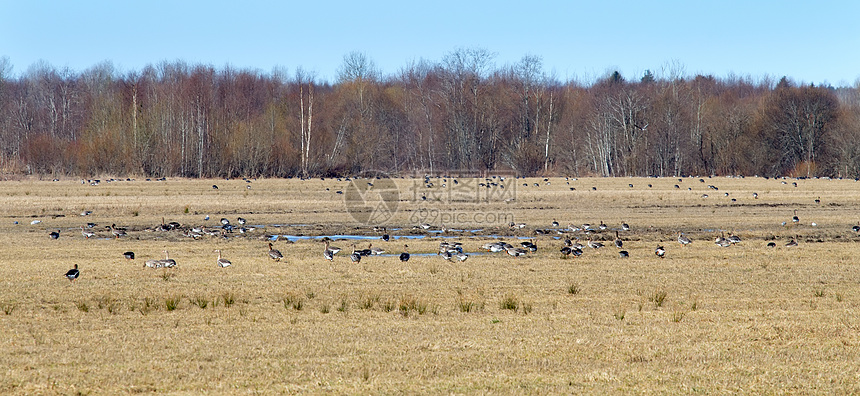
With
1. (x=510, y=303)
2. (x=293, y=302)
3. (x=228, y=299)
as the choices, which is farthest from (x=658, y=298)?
(x=228, y=299)

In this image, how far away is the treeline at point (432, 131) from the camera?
68125mm

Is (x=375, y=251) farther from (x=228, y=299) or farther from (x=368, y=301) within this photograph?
(x=228, y=299)

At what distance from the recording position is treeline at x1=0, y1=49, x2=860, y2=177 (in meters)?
68.1

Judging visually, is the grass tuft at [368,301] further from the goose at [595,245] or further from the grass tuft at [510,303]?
the goose at [595,245]

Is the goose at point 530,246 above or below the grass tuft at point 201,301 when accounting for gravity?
above

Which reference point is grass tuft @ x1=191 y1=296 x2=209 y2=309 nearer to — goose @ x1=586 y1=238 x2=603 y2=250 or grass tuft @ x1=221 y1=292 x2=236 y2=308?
grass tuft @ x1=221 y1=292 x2=236 y2=308

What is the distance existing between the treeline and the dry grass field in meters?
40.8

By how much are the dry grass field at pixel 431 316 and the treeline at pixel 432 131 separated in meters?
40.8

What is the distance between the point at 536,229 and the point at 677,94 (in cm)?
6349

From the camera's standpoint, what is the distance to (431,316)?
12961 millimetres

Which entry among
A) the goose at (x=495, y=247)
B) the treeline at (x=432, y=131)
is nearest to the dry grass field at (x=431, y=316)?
the goose at (x=495, y=247)

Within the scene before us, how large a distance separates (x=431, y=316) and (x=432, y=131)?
73.7 meters

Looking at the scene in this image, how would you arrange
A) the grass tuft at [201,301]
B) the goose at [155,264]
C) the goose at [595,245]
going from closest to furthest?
the grass tuft at [201,301] → the goose at [155,264] → the goose at [595,245]

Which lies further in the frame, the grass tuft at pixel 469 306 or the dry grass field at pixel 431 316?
the grass tuft at pixel 469 306
